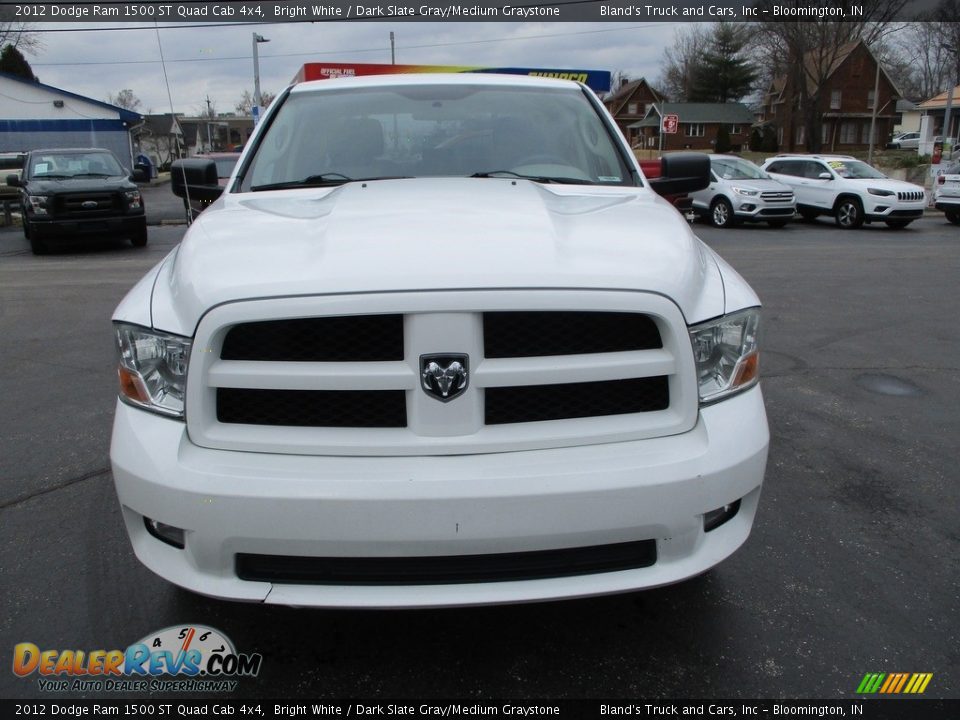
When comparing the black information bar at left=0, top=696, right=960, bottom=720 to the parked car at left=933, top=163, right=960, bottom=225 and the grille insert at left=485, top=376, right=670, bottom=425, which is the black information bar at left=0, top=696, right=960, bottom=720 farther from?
the parked car at left=933, top=163, right=960, bottom=225

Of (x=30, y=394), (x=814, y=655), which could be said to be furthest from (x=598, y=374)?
(x=30, y=394)

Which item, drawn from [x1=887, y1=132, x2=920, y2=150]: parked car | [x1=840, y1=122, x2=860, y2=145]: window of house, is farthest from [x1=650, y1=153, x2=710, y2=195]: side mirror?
[x1=840, y1=122, x2=860, y2=145]: window of house

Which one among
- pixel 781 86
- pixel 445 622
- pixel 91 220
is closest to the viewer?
pixel 445 622

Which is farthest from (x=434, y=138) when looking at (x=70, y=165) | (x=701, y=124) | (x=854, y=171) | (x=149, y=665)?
(x=701, y=124)

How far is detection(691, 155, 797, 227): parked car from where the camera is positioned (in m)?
17.5

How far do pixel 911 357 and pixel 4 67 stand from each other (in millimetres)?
50614

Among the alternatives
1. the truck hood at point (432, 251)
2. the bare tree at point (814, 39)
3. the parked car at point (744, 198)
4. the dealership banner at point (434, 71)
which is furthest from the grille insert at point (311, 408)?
the bare tree at point (814, 39)

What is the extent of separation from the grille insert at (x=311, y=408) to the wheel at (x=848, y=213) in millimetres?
18547

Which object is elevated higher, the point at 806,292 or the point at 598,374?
the point at 598,374

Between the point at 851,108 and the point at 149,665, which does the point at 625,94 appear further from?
the point at 149,665

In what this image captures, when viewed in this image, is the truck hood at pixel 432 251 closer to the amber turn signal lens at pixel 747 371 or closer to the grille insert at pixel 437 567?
the amber turn signal lens at pixel 747 371

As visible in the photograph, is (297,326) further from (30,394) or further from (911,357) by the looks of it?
(911,357)

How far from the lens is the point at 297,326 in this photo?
203cm

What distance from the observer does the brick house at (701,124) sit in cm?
7400
